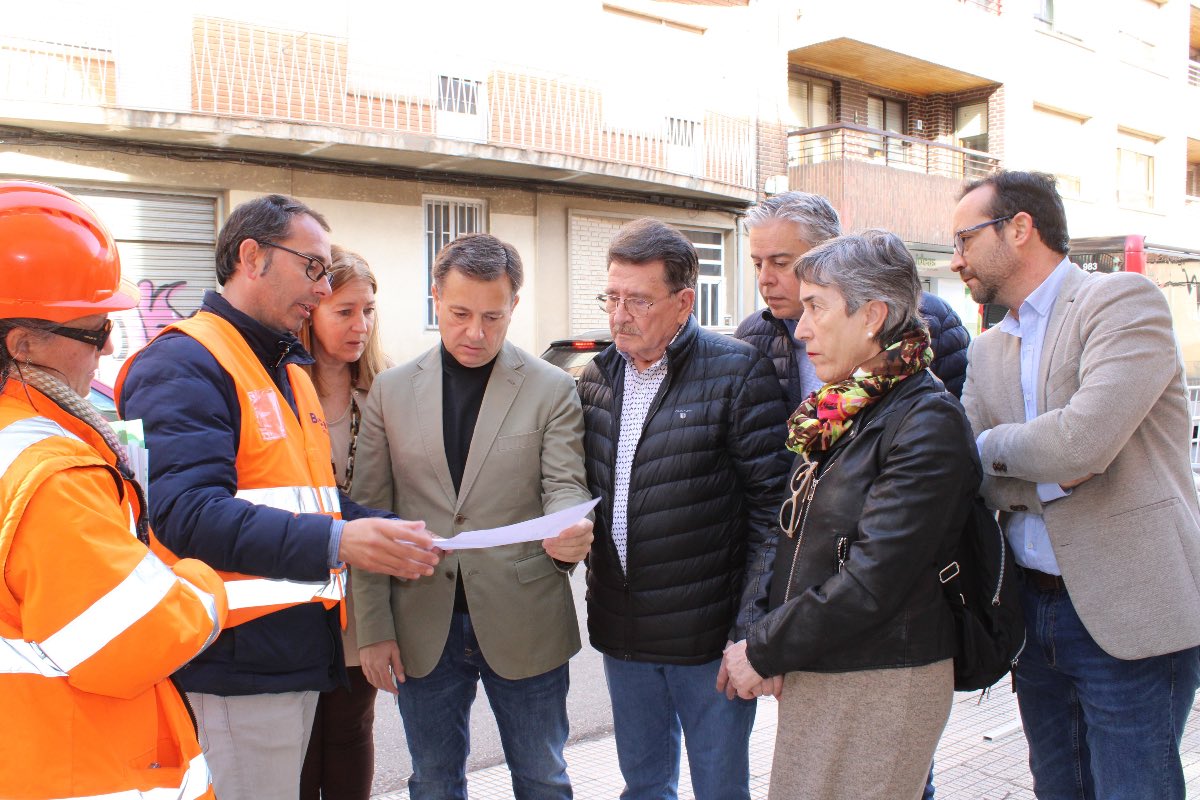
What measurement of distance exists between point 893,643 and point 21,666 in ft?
5.85

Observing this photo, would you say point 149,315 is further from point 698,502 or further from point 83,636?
point 83,636

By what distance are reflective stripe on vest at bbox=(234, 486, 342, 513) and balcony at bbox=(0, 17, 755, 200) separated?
10.5 metres

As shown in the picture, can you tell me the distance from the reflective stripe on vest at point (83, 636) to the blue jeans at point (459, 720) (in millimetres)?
1361

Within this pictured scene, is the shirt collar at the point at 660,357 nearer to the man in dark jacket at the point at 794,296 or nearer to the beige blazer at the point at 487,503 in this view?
the beige blazer at the point at 487,503

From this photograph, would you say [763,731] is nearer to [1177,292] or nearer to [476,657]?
[476,657]

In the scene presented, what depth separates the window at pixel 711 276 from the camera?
59.6 ft

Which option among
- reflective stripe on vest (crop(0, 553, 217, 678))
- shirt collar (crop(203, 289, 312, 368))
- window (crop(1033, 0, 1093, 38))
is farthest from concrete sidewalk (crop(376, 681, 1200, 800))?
window (crop(1033, 0, 1093, 38))

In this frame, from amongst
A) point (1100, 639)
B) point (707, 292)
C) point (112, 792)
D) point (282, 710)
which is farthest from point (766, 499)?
point (707, 292)

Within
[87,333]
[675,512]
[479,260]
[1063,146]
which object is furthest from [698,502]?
[1063,146]

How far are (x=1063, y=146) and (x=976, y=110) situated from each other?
307 centimetres

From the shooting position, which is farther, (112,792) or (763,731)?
(763,731)

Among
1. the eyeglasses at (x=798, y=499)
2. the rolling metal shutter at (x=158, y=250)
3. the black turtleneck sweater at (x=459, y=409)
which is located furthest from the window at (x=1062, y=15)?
the eyeglasses at (x=798, y=499)

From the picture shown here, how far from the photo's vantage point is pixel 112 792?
5.56 feet

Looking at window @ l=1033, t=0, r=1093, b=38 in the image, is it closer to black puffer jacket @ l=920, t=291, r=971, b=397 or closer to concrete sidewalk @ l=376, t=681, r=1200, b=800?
concrete sidewalk @ l=376, t=681, r=1200, b=800
